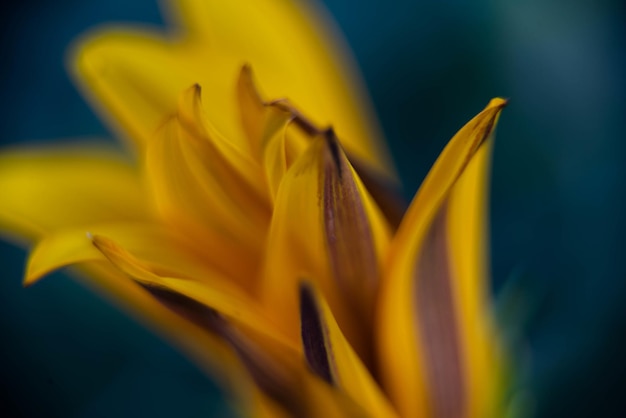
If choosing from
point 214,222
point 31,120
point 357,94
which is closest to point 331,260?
point 214,222

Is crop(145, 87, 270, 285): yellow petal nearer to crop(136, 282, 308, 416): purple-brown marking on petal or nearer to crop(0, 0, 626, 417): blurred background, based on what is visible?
crop(136, 282, 308, 416): purple-brown marking on petal

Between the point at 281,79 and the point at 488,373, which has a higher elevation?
the point at 281,79

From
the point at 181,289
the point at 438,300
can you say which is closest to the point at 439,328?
the point at 438,300

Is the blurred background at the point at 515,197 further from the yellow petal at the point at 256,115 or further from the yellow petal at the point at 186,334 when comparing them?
the yellow petal at the point at 256,115

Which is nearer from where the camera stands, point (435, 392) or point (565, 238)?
point (435, 392)

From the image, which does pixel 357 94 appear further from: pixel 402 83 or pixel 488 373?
pixel 488 373

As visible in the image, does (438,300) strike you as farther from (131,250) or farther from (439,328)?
(131,250)
